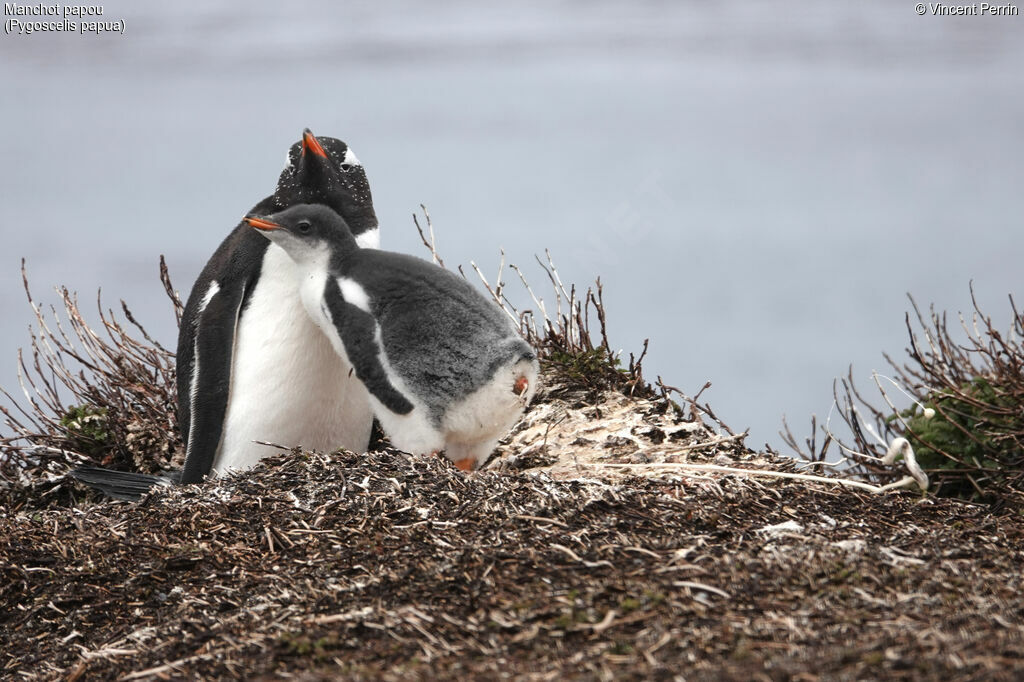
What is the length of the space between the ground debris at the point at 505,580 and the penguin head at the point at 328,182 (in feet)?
3.08

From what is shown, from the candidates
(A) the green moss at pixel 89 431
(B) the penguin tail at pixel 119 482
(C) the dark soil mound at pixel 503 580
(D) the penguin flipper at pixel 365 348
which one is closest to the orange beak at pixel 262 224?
(D) the penguin flipper at pixel 365 348

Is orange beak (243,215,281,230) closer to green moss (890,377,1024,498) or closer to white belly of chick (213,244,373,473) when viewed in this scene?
white belly of chick (213,244,373,473)

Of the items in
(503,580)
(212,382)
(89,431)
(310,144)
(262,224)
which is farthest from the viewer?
(89,431)

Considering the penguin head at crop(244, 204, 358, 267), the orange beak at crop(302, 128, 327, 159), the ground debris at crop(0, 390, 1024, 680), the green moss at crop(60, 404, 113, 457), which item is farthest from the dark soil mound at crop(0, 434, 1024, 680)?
the green moss at crop(60, 404, 113, 457)

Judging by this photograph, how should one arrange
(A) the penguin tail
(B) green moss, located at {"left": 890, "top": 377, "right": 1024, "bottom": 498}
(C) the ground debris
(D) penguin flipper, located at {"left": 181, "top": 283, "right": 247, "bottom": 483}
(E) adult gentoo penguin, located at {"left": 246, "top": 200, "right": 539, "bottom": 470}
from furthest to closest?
(B) green moss, located at {"left": 890, "top": 377, "right": 1024, "bottom": 498}
(D) penguin flipper, located at {"left": 181, "top": 283, "right": 247, "bottom": 483}
(A) the penguin tail
(E) adult gentoo penguin, located at {"left": 246, "top": 200, "right": 539, "bottom": 470}
(C) the ground debris

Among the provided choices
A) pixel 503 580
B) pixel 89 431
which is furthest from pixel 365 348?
pixel 89 431

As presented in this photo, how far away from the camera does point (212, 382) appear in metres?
3.95

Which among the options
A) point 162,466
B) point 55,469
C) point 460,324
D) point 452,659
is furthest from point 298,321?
point 452,659

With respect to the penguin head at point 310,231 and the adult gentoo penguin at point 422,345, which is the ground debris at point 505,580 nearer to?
the adult gentoo penguin at point 422,345

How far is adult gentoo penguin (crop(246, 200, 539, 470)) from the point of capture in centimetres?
322

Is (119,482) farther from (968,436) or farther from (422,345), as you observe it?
(968,436)

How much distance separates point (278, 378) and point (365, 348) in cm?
71

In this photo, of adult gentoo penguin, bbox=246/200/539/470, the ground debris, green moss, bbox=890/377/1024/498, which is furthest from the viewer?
green moss, bbox=890/377/1024/498

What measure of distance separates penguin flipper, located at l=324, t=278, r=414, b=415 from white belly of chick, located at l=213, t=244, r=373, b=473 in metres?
0.49
